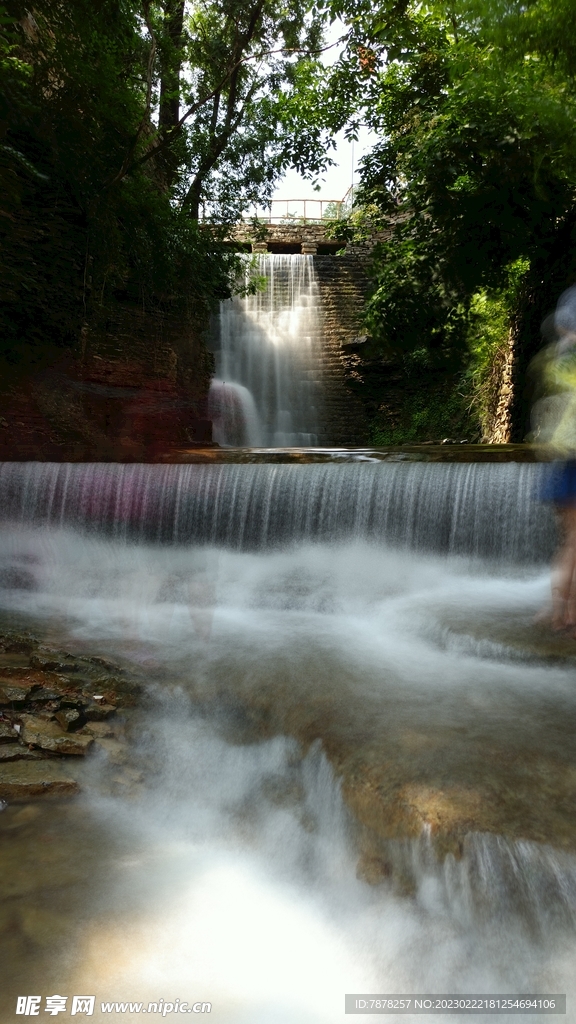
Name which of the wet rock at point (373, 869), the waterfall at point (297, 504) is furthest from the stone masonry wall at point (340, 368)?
the wet rock at point (373, 869)

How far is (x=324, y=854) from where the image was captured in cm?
261

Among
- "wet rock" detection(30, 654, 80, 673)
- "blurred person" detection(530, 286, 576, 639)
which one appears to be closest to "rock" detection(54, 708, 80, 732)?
"wet rock" detection(30, 654, 80, 673)

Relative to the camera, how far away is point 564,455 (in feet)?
12.0

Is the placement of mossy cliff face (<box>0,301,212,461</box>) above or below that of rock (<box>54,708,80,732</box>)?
above

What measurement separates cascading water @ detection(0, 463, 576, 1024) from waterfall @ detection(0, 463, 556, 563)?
0.57 ft

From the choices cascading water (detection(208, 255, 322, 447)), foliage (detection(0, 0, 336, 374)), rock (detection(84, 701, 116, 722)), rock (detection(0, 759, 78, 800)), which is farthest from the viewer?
Result: cascading water (detection(208, 255, 322, 447))

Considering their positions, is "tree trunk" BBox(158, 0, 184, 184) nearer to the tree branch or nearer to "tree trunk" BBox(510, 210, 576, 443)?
the tree branch

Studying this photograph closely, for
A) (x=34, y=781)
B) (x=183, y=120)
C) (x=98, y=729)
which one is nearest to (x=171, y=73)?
(x=183, y=120)

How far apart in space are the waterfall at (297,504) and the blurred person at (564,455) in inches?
86.1

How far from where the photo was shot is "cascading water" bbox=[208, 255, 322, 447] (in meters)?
15.7

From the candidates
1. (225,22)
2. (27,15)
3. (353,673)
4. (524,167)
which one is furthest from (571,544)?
(225,22)

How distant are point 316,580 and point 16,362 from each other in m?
5.86

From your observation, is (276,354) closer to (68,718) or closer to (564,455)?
(564,455)

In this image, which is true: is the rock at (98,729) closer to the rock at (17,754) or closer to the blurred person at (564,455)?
the rock at (17,754)
